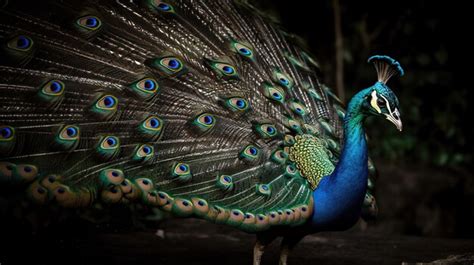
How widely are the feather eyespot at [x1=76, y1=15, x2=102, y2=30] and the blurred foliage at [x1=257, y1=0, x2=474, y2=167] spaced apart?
4247 millimetres

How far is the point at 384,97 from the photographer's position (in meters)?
3.63

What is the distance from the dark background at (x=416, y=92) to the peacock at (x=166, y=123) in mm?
3522

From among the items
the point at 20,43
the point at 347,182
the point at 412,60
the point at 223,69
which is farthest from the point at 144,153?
the point at 412,60

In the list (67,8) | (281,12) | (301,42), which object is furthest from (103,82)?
(281,12)

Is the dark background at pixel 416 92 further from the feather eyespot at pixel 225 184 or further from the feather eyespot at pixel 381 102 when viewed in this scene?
the feather eyespot at pixel 225 184

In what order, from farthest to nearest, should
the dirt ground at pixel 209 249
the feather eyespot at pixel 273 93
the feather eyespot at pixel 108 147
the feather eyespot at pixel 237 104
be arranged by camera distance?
the dirt ground at pixel 209 249 → the feather eyespot at pixel 273 93 → the feather eyespot at pixel 237 104 → the feather eyespot at pixel 108 147

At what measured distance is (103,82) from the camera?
3.67 meters

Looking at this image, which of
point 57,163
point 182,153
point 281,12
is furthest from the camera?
point 281,12

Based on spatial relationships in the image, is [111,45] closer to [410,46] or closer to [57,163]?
[57,163]

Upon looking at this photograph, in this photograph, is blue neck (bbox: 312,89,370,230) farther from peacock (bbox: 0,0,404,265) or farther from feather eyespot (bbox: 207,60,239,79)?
feather eyespot (bbox: 207,60,239,79)

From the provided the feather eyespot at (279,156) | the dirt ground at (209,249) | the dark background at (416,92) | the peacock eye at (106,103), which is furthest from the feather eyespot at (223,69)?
the dark background at (416,92)

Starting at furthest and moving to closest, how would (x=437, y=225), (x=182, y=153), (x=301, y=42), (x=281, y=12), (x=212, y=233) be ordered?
(x=281, y=12) < (x=437, y=225) < (x=212, y=233) < (x=301, y=42) < (x=182, y=153)

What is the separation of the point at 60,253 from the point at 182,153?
6.02ft

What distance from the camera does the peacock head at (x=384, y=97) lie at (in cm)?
362
